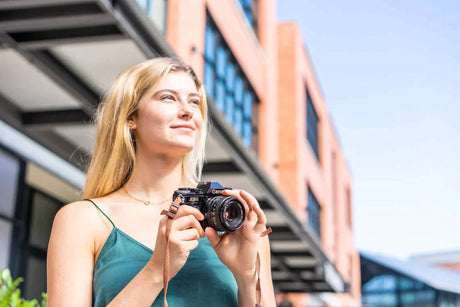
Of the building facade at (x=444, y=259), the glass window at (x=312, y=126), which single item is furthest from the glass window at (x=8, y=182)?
the building facade at (x=444, y=259)

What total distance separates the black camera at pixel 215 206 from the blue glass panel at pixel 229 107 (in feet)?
45.9

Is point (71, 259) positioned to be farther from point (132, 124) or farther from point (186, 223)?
point (132, 124)

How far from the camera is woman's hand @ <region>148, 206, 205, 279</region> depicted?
6.93ft

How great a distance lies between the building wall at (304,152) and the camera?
2450 centimetres

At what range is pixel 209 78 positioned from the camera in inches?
576

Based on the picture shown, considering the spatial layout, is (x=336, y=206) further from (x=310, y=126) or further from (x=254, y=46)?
(x=254, y=46)

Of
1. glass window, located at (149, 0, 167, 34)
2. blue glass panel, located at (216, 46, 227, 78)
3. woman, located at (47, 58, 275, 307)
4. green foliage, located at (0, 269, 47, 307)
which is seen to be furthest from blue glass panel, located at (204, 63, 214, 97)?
woman, located at (47, 58, 275, 307)

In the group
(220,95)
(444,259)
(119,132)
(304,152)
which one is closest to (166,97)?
(119,132)

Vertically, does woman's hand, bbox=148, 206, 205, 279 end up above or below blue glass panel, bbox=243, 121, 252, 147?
below

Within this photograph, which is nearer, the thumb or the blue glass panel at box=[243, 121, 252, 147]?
the thumb

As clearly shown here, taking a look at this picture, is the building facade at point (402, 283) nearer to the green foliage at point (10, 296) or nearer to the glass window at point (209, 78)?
the glass window at point (209, 78)

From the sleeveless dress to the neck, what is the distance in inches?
8.8

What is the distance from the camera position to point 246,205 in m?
2.31

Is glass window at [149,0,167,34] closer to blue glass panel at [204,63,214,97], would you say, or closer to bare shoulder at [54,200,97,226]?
blue glass panel at [204,63,214,97]
